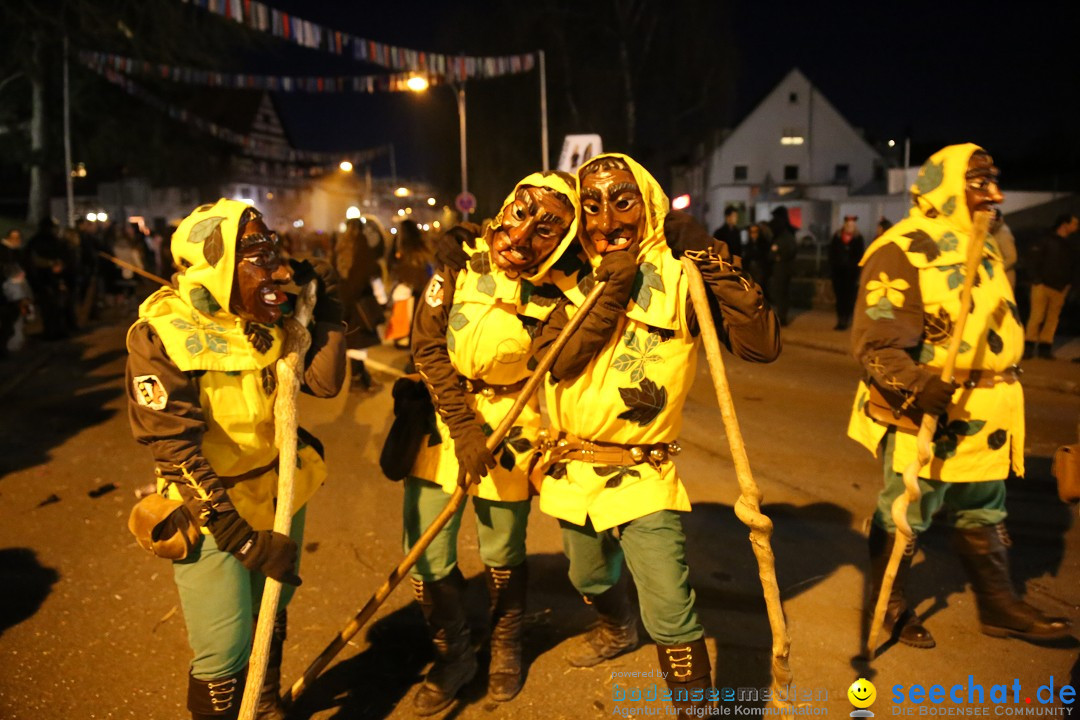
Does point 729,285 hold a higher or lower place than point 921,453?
higher

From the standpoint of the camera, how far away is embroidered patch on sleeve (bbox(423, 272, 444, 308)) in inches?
143

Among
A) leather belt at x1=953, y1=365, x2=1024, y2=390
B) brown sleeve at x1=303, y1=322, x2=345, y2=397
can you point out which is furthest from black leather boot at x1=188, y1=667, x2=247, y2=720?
leather belt at x1=953, y1=365, x2=1024, y2=390

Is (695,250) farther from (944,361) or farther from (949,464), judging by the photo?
(949,464)

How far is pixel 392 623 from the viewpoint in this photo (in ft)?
14.6

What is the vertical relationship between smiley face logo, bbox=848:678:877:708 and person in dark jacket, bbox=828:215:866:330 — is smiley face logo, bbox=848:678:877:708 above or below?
below

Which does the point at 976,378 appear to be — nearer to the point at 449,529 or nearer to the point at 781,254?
the point at 449,529

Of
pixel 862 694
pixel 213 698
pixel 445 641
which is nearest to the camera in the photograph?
pixel 213 698

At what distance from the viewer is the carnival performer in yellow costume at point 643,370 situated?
3086 mm

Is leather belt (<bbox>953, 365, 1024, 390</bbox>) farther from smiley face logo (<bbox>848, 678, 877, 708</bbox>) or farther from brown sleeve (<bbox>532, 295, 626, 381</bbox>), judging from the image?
brown sleeve (<bbox>532, 295, 626, 381</bbox>)

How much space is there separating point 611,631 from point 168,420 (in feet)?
6.89

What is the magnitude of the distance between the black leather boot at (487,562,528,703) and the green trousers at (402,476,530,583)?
0.07 meters

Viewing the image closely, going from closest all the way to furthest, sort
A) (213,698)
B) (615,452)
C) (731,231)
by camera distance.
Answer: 1. (213,698)
2. (615,452)
3. (731,231)

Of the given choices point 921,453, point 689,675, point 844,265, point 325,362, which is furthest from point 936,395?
point 844,265

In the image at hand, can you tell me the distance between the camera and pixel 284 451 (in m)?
3.02
